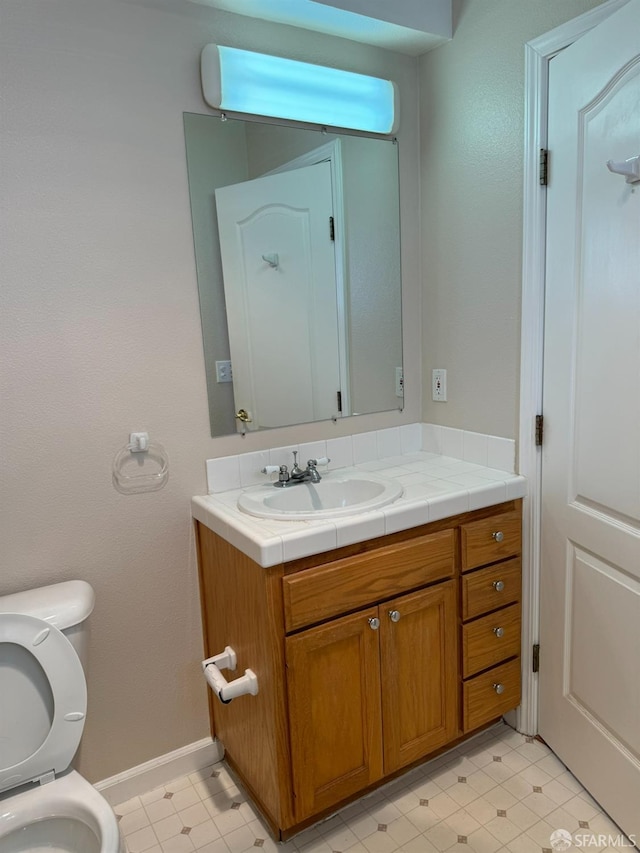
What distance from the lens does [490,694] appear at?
74.7 inches

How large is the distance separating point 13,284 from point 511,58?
5.04 feet

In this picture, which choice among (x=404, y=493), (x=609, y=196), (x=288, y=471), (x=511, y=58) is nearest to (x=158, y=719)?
(x=288, y=471)

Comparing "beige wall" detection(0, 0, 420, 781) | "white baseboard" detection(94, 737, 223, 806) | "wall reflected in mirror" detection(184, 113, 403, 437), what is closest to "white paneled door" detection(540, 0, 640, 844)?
"wall reflected in mirror" detection(184, 113, 403, 437)

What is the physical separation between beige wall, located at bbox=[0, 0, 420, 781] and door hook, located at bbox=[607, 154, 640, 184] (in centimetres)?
97

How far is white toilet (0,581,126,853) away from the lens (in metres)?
1.31

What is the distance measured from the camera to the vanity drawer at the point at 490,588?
5.91 ft

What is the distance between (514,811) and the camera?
5.58 feet

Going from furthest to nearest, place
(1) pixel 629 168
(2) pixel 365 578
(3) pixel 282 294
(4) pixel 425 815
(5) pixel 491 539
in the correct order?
(3) pixel 282 294 < (5) pixel 491 539 < (4) pixel 425 815 < (2) pixel 365 578 < (1) pixel 629 168

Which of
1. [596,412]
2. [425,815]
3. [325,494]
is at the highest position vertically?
[596,412]

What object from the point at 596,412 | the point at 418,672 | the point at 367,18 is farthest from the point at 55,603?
the point at 367,18

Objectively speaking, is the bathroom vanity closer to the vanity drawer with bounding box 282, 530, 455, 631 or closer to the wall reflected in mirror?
the vanity drawer with bounding box 282, 530, 455, 631

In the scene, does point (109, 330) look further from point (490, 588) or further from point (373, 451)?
point (490, 588)

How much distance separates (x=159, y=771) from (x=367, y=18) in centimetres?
240

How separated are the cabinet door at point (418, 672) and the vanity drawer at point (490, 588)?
0.05 m
